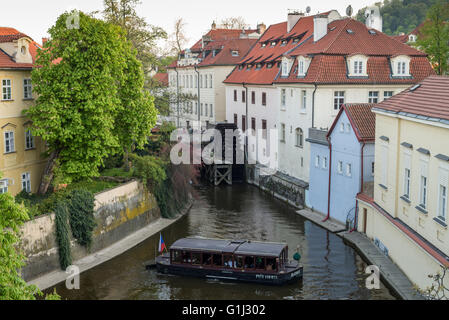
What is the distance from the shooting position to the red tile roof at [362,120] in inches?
1021

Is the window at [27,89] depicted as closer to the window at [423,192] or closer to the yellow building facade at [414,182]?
the yellow building facade at [414,182]

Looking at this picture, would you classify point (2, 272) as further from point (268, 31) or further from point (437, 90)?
point (268, 31)

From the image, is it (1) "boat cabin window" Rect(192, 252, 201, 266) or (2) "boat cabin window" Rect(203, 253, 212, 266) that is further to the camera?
(1) "boat cabin window" Rect(192, 252, 201, 266)

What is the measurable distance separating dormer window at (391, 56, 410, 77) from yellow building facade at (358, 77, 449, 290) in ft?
40.4

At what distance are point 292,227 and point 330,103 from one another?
8657 millimetres

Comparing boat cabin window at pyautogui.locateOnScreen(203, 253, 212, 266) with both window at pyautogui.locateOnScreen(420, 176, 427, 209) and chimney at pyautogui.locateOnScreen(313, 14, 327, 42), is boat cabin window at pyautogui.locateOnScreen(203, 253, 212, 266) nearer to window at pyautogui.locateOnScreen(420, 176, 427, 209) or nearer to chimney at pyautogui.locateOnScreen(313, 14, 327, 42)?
window at pyautogui.locateOnScreen(420, 176, 427, 209)

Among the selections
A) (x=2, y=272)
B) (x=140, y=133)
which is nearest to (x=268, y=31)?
(x=140, y=133)

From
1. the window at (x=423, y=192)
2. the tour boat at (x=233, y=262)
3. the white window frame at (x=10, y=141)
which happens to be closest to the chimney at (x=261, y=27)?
the white window frame at (x=10, y=141)

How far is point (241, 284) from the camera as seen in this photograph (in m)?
21.5

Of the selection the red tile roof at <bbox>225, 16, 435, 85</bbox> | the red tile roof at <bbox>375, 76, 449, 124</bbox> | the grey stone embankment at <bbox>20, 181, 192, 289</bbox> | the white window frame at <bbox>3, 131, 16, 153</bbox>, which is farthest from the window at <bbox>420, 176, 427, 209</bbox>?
the white window frame at <bbox>3, 131, 16, 153</bbox>

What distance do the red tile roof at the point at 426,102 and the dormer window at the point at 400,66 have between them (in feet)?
40.7

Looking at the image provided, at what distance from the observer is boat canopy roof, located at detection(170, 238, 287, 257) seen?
21.5m

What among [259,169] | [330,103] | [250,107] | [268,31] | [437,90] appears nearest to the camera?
[437,90]

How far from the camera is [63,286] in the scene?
68.7 ft
